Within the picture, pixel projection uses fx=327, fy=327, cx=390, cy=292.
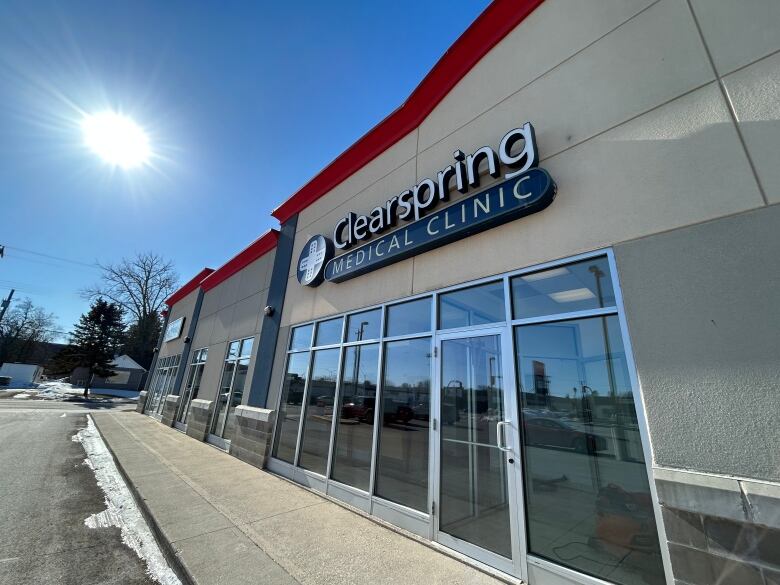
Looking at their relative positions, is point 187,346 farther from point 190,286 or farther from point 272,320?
point 272,320

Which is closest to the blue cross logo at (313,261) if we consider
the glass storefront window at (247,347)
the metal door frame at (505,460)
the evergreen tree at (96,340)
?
the glass storefront window at (247,347)

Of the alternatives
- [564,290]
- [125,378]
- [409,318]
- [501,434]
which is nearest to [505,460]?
[501,434]

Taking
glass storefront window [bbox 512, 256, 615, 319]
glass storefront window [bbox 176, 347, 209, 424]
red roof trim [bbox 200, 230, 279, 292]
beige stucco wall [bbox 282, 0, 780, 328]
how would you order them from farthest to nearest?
glass storefront window [bbox 176, 347, 209, 424]
red roof trim [bbox 200, 230, 279, 292]
glass storefront window [bbox 512, 256, 615, 319]
beige stucco wall [bbox 282, 0, 780, 328]

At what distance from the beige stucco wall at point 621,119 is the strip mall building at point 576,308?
0.07 ft

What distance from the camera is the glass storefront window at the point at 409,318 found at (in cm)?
499

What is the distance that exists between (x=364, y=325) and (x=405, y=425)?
6.37 ft

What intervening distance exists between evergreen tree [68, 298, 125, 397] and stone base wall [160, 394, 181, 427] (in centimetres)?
2391

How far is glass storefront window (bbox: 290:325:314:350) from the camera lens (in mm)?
7330

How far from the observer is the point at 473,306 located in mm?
4391

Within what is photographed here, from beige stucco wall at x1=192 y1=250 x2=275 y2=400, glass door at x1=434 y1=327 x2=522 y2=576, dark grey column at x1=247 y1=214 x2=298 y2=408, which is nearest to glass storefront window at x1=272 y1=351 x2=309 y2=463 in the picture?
dark grey column at x1=247 y1=214 x2=298 y2=408

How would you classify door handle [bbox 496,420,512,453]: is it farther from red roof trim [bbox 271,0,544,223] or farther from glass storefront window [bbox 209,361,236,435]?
glass storefront window [bbox 209,361,236,435]

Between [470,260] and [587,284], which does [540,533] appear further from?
[470,260]

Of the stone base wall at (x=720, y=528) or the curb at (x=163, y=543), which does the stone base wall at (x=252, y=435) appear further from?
the stone base wall at (x=720, y=528)

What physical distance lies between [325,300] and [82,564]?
4902 mm
